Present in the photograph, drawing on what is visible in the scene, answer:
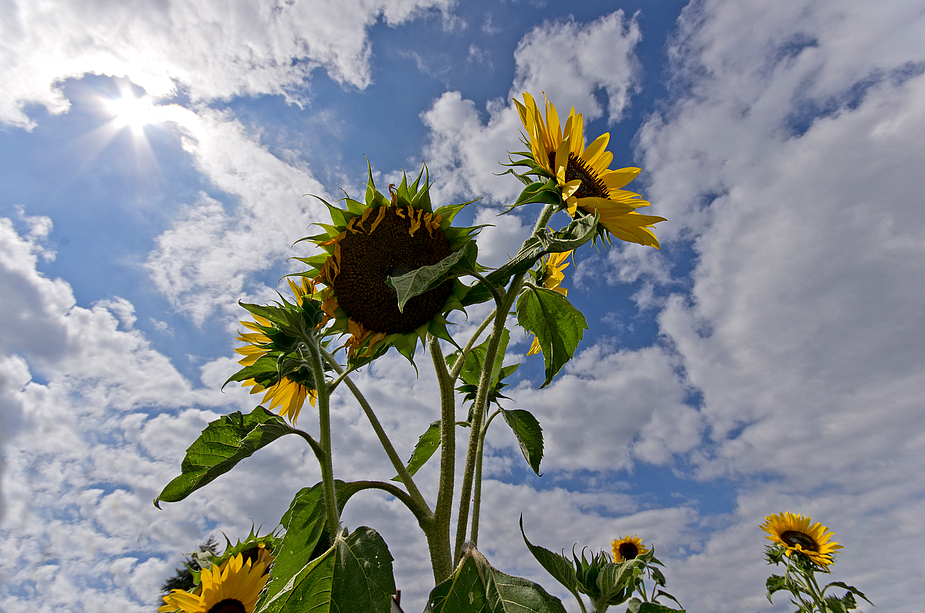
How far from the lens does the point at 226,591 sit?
2.70m

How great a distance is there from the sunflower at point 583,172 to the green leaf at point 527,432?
0.84 m

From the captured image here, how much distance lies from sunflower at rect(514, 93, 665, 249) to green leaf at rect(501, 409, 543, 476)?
2.77ft

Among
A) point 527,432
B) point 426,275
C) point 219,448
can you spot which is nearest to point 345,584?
point 219,448

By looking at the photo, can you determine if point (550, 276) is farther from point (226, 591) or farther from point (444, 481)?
point (226, 591)

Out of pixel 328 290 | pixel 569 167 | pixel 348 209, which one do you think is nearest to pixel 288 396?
pixel 328 290

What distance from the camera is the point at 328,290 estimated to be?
1.95 meters

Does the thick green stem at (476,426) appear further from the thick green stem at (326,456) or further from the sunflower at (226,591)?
the sunflower at (226,591)

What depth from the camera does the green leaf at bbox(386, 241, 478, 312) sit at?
1337 mm

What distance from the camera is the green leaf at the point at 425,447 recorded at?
2.27 m

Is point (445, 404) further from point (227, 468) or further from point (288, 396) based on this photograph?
point (288, 396)

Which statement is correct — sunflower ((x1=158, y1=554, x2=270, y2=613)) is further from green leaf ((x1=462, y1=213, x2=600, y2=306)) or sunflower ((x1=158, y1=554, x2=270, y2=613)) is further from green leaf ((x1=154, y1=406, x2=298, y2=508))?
green leaf ((x1=462, y1=213, x2=600, y2=306))

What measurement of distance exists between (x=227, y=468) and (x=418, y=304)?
2.62 feet

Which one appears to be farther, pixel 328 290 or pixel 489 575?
pixel 328 290

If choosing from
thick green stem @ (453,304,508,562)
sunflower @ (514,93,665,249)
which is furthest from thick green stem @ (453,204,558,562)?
sunflower @ (514,93,665,249)
